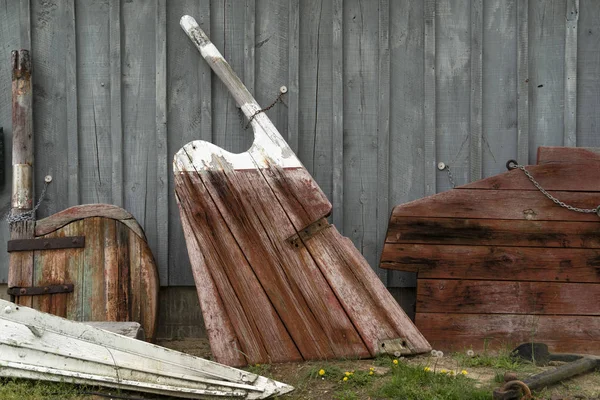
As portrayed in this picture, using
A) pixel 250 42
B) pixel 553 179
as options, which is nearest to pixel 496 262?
pixel 553 179

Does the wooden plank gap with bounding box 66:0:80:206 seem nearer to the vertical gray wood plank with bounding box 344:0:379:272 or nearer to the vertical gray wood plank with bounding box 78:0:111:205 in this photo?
the vertical gray wood plank with bounding box 78:0:111:205

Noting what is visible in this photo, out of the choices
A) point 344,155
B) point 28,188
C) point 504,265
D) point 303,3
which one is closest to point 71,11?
point 28,188

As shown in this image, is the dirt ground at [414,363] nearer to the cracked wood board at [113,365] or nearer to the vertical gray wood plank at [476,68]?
the cracked wood board at [113,365]

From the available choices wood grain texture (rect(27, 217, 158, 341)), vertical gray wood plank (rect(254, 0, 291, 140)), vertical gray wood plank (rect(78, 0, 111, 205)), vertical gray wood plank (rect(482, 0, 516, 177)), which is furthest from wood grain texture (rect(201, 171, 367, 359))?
vertical gray wood plank (rect(482, 0, 516, 177))

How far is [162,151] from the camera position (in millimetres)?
5156

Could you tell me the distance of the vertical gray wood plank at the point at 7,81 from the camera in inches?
204

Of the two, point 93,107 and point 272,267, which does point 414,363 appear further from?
point 93,107

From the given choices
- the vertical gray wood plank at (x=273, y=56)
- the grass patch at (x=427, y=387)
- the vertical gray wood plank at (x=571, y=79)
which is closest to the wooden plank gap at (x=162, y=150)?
the vertical gray wood plank at (x=273, y=56)

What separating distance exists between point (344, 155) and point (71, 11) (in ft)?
7.20

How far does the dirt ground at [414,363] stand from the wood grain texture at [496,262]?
59cm

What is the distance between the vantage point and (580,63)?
201 inches

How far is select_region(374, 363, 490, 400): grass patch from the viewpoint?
3770 mm

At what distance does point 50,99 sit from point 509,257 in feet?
11.1

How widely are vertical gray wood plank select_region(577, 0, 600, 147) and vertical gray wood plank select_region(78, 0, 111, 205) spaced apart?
331 centimetres
